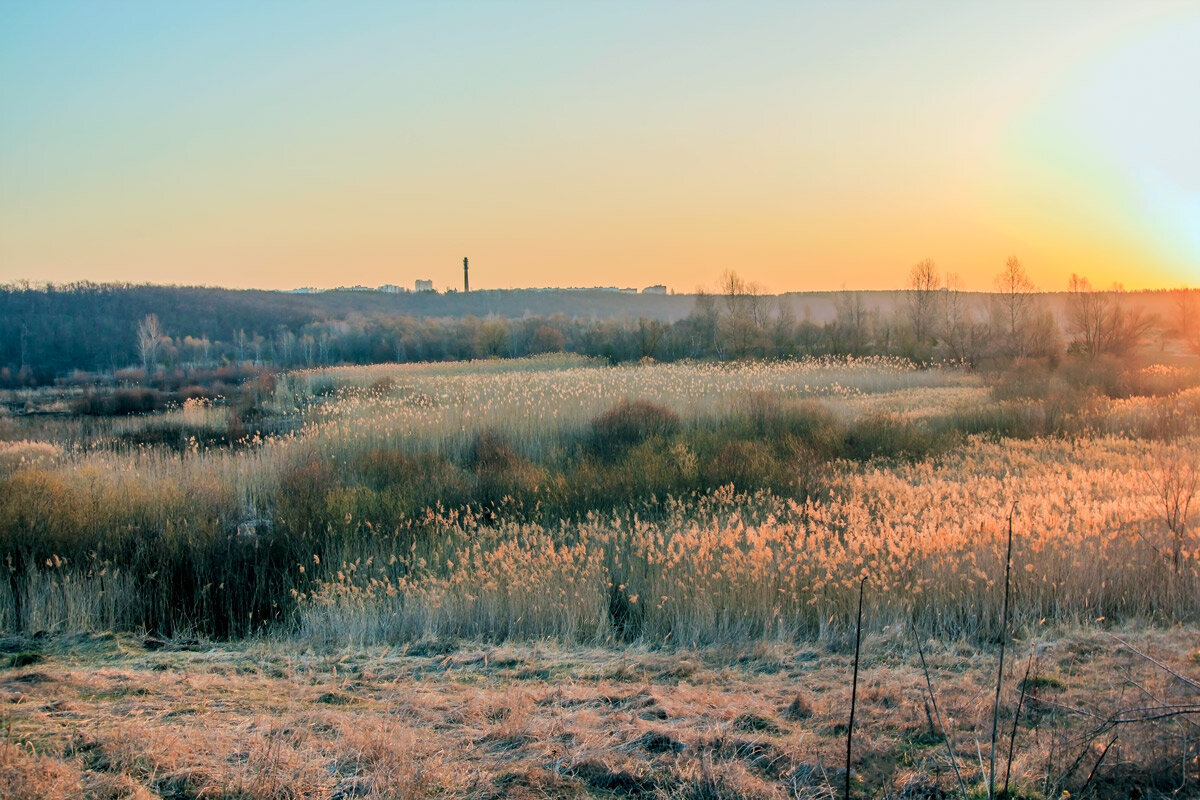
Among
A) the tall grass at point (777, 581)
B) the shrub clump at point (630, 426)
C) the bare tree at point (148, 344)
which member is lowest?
the tall grass at point (777, 581)

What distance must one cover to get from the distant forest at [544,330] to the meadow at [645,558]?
26.3 m

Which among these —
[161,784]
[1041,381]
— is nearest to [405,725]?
[161,784]

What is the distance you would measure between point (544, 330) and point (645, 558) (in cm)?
5399

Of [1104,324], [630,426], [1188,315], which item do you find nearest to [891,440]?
[630,426]

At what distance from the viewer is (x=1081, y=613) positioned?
7.11m

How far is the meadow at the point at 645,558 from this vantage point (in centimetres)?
473

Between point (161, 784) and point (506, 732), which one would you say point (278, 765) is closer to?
point (161, 784)

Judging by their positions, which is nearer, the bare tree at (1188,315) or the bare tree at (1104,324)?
the bare tree at (1104,324)

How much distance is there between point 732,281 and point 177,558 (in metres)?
50.6

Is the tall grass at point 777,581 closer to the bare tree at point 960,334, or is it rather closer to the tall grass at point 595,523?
the tall grass at point 595,523

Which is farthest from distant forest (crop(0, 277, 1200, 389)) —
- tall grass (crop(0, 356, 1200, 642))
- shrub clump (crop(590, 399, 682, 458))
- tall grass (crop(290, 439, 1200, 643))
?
tall grass (crop(290, 439, 1200, 643))

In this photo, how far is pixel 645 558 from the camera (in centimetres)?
902

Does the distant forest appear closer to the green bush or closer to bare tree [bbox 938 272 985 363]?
bare tree [bbox 938 272 985 363]

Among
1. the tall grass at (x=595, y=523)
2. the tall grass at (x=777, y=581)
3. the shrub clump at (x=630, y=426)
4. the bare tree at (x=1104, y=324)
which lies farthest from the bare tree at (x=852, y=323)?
the tall grass at (x=777, y=581)
